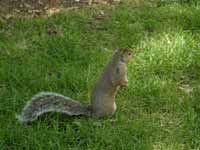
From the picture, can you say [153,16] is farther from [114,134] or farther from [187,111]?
[114,134]

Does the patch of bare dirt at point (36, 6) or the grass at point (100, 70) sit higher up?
the patch of bare dirt at point (36, 6)

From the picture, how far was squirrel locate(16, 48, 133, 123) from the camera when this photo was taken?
346 cm

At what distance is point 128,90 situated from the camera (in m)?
3.96

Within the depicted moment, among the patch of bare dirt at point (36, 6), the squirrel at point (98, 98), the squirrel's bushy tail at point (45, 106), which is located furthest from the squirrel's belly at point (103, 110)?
the patch of bare dirt at point (36, 6)

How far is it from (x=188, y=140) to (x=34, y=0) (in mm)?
2545

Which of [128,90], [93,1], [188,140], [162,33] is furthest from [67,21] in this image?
[188,140]

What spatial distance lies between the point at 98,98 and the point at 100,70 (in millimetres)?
737

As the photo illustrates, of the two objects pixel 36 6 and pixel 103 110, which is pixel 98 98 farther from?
pixel 36 6

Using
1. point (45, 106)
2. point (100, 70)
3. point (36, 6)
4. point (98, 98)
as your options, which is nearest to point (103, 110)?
point (98, 98)

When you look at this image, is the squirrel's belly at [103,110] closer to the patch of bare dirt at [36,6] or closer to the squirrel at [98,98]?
the squirrel at [98,98]

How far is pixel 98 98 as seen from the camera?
351 cm

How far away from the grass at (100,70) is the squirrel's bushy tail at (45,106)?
0.09 metres

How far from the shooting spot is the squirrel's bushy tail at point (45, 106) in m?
3.46

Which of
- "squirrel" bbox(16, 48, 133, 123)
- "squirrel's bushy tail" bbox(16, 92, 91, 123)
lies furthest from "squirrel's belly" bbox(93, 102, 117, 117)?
"squirrel's bushy tail" bbox(16, 92, 91, 123)
